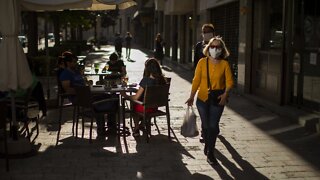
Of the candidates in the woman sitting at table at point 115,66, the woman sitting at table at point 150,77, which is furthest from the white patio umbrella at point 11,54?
the woman sitting at table at point 115,66

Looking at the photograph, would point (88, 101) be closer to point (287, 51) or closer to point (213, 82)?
point (213, 82)

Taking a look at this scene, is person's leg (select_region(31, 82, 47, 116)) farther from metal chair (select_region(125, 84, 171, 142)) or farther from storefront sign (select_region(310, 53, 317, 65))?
storefront sign (select_region(310, 53, 317, 65))

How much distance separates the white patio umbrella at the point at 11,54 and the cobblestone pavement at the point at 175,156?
981mm

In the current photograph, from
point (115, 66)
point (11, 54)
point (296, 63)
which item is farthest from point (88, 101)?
point (296, 63)

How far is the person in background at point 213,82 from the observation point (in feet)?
20.6

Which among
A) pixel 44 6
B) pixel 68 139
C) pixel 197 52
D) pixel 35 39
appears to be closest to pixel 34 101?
pixel 68 139

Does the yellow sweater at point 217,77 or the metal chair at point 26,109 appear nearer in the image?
the yellow sweater at point 217,77

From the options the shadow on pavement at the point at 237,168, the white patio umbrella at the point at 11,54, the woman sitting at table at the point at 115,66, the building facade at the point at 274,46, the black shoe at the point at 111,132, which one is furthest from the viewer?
the woman sitting at table at the point at 115,66

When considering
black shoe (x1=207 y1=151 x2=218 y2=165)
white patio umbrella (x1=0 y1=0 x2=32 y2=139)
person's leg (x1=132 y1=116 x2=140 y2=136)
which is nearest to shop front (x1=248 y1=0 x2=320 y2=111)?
person's leg (x1=132 y1=116 x2=140 y2=136)

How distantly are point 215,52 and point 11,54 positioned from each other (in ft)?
9.03

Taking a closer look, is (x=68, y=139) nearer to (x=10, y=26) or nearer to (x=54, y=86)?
(x=10, y=26)

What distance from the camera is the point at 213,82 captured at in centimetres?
633

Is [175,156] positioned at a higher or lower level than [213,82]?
lower

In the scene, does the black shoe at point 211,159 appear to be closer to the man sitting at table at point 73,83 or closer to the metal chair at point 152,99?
the metal chair at point 152,99
